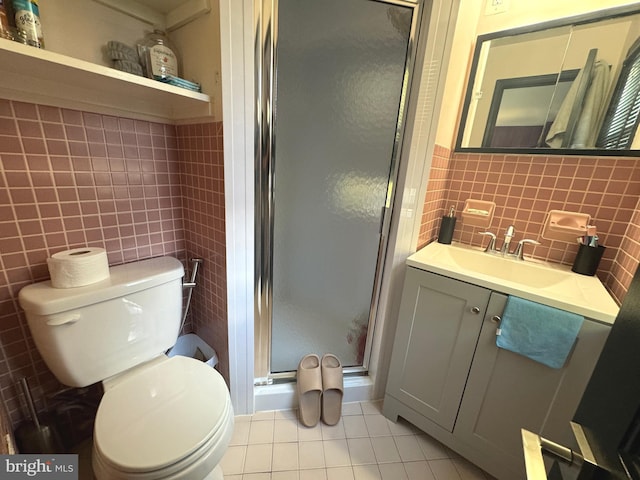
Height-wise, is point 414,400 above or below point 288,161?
below

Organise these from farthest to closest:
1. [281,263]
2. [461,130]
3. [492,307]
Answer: [461,130]
[281,263]
[492,307]

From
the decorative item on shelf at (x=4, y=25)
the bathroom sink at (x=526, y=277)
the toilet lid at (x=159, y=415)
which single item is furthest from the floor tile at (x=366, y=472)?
the decorative item on shelf at (x=4, y=25)

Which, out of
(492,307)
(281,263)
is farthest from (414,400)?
(281,263)

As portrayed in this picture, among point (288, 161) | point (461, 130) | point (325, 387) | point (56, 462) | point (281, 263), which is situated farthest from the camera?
point (461, 130)

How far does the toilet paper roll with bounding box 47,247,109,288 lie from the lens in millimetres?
876

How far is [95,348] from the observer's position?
3.08 feet

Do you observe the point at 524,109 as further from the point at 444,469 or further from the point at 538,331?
the point at 444,469

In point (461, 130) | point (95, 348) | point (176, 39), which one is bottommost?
point (95, 348)

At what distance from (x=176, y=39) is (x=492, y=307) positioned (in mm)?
1743

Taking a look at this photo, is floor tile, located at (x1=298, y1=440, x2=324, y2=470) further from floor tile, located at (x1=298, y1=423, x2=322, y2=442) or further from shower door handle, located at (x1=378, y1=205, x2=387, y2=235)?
shower door handle, located at (x1=378, y1=205, x2=387, y2=235)

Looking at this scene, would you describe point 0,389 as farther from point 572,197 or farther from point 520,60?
point 520,60

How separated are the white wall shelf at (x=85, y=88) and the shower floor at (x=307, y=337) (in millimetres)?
1039

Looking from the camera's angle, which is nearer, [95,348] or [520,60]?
[95,348]

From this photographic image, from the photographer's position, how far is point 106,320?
3.10 ft
